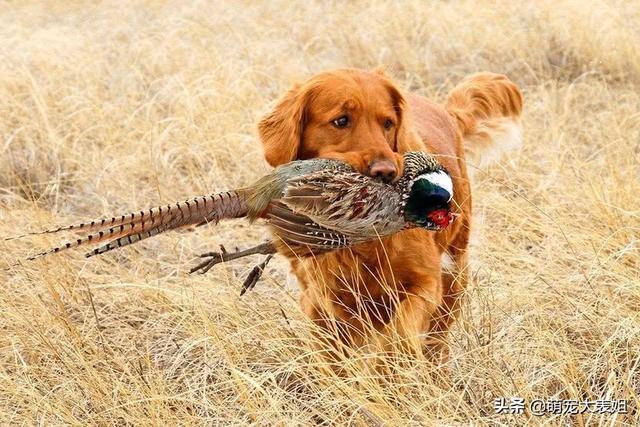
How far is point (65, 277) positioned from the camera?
3.79 metres

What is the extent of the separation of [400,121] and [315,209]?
0.62 m

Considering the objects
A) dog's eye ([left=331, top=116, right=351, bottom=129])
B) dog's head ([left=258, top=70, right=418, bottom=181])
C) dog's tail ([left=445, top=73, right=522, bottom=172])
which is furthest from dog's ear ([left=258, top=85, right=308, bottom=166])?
dog's tail ([left=445, top=73, right=522, bottom=172])

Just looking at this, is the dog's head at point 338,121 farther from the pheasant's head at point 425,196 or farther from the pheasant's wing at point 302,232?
the pheasant's wing at point 302,232

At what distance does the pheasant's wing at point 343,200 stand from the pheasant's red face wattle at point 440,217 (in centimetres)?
13

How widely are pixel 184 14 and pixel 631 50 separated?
430cm

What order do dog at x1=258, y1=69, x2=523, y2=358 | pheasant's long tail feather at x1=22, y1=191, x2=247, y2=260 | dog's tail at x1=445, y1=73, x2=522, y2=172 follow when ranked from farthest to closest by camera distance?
1. dog's tail at x1=445, y1=73, x2=522, y2=172
2. dog at x1=258, y1=69, x2=523, y2=358
3. pheasant's long tail feather at x1=22, y1=191, x2=247, y2=260

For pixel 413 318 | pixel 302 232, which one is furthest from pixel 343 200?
pixel 413 318

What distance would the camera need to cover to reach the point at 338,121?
125 inches

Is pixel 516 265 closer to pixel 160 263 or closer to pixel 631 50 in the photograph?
pixel 160 263

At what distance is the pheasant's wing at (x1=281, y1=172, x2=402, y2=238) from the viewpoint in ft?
9.37

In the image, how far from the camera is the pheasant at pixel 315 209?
9.31ft

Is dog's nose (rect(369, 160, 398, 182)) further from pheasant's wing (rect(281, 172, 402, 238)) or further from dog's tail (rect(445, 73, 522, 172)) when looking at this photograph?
dog's tail (rect(445, 73, 522, 172))

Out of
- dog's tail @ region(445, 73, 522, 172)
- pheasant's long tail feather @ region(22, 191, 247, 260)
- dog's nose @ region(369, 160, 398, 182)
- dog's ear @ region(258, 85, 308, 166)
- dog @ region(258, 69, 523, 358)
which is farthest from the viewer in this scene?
dog's tail @ region(445, 73, 522, 172)

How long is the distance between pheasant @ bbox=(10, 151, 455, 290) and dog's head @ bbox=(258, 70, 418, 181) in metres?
0.13
